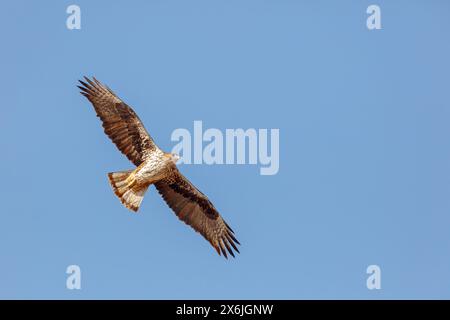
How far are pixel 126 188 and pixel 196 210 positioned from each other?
1131 mm

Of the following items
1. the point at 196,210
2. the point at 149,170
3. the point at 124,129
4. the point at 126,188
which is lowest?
the point at 196,210

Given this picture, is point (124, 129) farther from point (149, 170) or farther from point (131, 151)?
point (149, 170)

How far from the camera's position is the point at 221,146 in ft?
52.4

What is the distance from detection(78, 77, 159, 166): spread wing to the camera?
14.4 m

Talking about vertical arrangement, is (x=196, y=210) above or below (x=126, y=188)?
below

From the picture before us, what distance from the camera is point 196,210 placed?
49.3 ft

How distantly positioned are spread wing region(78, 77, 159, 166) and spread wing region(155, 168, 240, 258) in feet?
1.68

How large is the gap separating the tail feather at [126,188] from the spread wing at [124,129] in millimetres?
246

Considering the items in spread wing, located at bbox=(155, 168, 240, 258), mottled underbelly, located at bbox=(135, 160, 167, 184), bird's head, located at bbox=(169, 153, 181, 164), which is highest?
bird's head, located at bbox=(169, 153, 181, 164)

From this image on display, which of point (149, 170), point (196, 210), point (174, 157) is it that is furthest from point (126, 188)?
point (196, 210)

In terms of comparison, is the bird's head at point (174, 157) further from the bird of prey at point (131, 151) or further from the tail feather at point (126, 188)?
the tail feather at point (126, 188)

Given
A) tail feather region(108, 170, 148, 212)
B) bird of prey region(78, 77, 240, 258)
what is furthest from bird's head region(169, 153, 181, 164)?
tail feather region(108, 170, 148, 212)

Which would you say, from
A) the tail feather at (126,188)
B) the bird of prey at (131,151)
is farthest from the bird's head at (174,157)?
the tail feather at (126,188)

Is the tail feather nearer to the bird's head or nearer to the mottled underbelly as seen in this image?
the mottled underbelly
